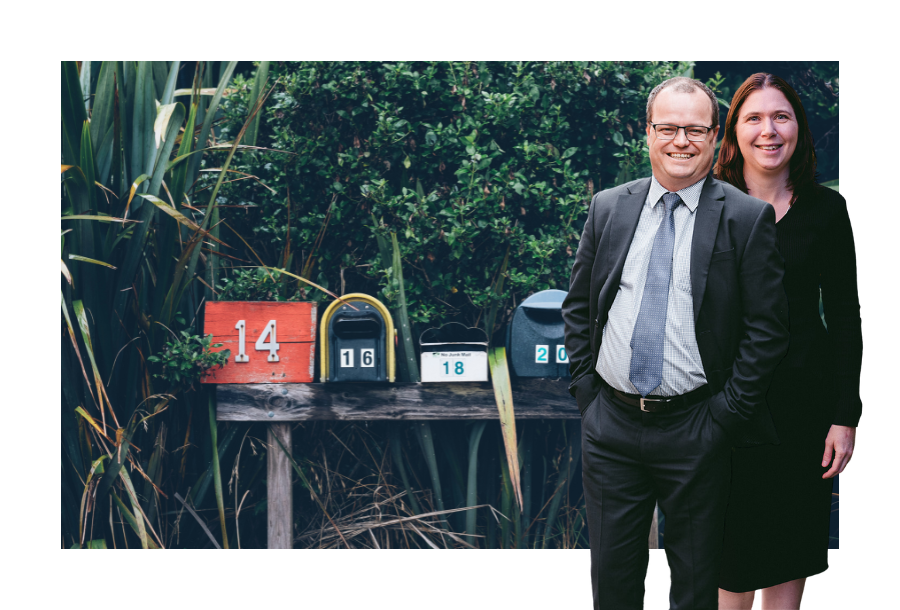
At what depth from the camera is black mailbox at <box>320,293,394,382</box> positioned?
3.29 metres

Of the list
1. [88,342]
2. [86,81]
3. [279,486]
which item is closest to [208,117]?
[86,81]

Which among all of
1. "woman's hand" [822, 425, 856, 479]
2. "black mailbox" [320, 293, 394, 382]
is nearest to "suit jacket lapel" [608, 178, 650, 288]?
"woman's hand" [822, 425, 856, 479]

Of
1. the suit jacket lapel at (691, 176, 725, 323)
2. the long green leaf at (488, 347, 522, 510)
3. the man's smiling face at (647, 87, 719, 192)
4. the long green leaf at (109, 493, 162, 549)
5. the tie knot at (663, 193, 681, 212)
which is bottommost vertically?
the long green leaf at (109, 493, 162, 549)

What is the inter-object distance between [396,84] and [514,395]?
154 centimetres

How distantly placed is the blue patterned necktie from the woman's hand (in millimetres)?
738

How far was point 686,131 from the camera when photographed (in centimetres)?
204

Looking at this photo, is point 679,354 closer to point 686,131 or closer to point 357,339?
point 686,131

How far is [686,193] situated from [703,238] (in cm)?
15

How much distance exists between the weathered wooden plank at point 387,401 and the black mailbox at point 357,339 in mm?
103

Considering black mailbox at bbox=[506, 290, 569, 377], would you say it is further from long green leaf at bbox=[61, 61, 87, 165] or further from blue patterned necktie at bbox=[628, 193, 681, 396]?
long green leaf at bbox=[61, 61, 87, 165]

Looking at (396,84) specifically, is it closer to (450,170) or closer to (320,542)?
(450,170)

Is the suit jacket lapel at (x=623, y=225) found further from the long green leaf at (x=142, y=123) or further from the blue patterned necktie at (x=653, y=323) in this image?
the long green leaf at (x=142, y=123)

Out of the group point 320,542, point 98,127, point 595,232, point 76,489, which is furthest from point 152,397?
point 595,232

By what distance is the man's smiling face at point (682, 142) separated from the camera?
204 centimetres
